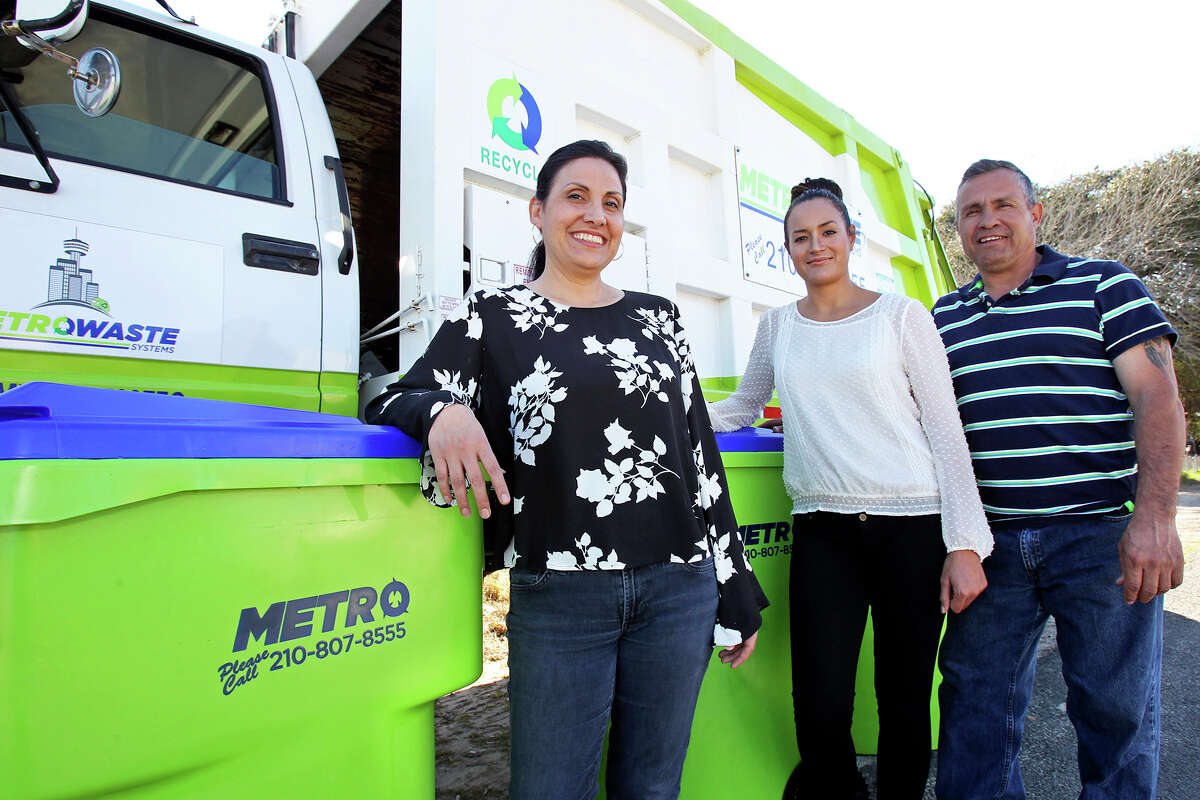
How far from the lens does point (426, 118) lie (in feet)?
6.35

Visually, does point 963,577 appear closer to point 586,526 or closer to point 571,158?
point 586,526

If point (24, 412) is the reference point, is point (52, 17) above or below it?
above

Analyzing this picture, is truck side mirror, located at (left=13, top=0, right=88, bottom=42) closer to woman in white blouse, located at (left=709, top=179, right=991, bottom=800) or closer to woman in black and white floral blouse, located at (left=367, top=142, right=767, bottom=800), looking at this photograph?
woman in black and white floral blouse, located at (left=367, top=142, right=767, bottom=800)

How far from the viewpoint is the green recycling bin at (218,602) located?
2.85 feet

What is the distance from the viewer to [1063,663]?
170 cm

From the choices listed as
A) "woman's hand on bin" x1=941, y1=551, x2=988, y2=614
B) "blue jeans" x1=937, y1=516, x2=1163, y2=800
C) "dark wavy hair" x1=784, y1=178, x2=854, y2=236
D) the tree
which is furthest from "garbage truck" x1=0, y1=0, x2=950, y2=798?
the tree

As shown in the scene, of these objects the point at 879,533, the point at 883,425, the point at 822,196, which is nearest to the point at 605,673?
the point at 879,533

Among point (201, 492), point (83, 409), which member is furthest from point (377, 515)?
point (83, 409)

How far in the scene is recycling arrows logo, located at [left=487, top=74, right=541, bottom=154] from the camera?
6.72ft

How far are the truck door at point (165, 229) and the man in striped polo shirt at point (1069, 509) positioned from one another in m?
1.81

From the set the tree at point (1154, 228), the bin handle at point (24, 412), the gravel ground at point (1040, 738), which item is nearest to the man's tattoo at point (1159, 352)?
the gravel ground at point (1040, 738)

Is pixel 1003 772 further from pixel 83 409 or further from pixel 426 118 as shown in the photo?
pixel 426 118

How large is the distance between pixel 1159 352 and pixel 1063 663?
0.78 m

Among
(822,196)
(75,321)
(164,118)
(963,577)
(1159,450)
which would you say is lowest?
(963,577)
